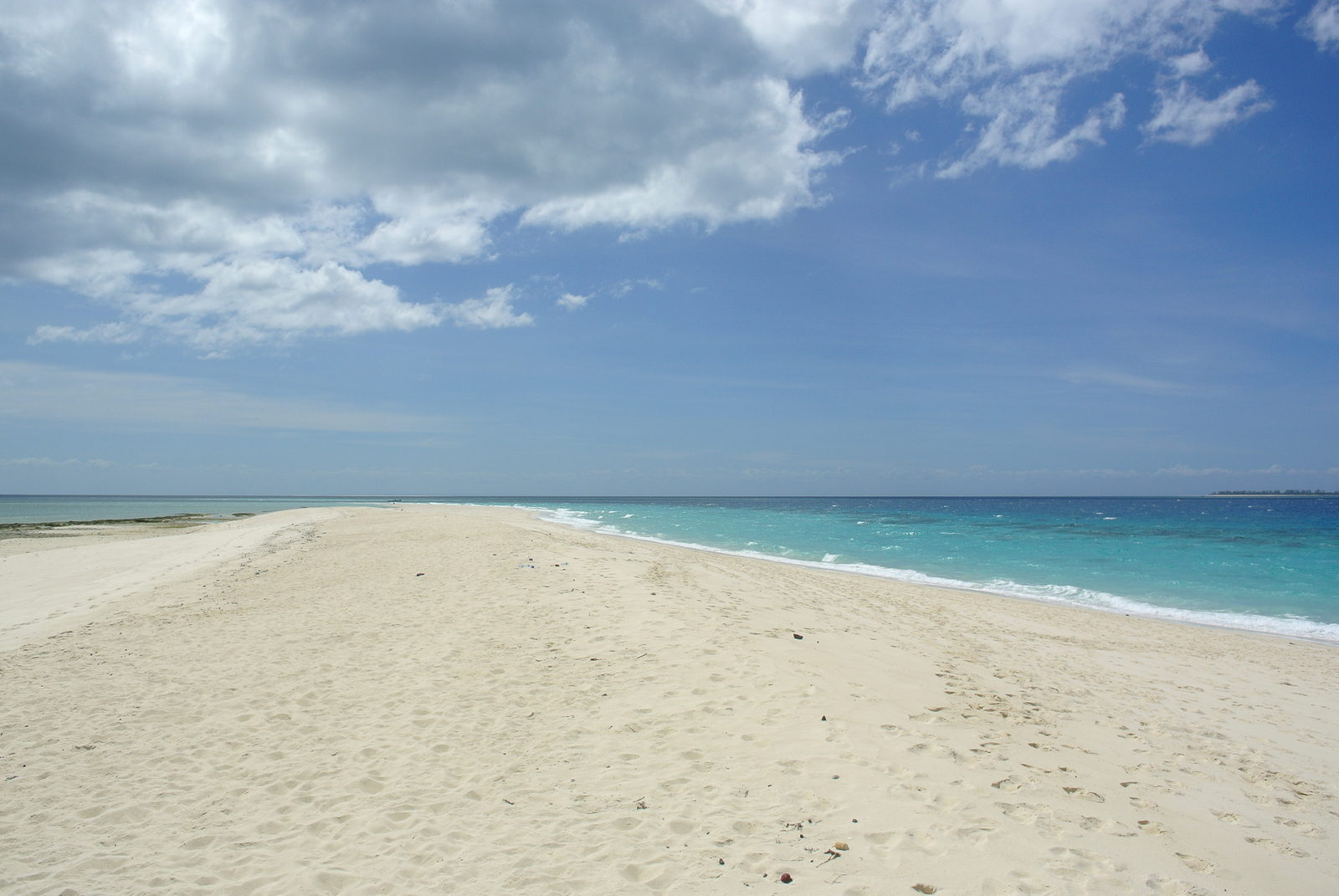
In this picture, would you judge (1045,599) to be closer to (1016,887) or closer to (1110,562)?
(1110,562)

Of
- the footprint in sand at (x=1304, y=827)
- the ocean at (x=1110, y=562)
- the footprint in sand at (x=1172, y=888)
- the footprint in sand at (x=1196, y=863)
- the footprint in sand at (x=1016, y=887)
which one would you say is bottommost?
the ocean at (x=1110, y=562)

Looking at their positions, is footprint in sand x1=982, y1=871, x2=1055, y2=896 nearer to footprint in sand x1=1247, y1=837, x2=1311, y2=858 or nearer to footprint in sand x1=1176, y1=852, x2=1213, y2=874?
footprint in sand x1=1176, y1=852, x2=1213, y2=874

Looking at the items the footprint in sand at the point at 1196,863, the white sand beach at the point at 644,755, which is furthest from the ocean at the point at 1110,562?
the footprint in sand at the point at 1196,863

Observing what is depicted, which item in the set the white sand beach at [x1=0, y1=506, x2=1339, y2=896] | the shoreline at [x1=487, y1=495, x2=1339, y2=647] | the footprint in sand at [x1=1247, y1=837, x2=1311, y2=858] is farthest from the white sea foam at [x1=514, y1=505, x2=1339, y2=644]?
the footprint in sand at [x1=1247, y1=837, x2=1311, y2=858]

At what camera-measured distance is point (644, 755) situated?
225 inches

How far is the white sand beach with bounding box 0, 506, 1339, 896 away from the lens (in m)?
4.15

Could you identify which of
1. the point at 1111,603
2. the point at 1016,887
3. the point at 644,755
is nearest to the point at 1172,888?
the point at 1016,887

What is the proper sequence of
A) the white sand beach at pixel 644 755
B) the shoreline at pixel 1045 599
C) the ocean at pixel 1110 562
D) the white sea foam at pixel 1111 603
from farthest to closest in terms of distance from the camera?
the ocean at pixel 1110 562, the white sea foam at pixel 1111 603, the shoreline at pixel 1045 599, the white sand beach at pixel 644 755

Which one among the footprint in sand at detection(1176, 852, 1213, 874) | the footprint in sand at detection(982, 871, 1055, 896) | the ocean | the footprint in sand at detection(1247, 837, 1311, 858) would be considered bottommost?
the ocean

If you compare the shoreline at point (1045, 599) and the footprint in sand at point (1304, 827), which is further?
the shoreline at point (1045, 599)

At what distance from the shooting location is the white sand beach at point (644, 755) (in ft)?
13.6

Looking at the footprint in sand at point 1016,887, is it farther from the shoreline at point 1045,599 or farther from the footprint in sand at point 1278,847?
the shoreline at point 1045,599

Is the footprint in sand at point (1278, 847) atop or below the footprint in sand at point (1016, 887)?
below

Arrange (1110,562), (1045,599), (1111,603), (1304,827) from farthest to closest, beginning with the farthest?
(1110,562) < (1045,599) < (1111,603) < (1304,827)
